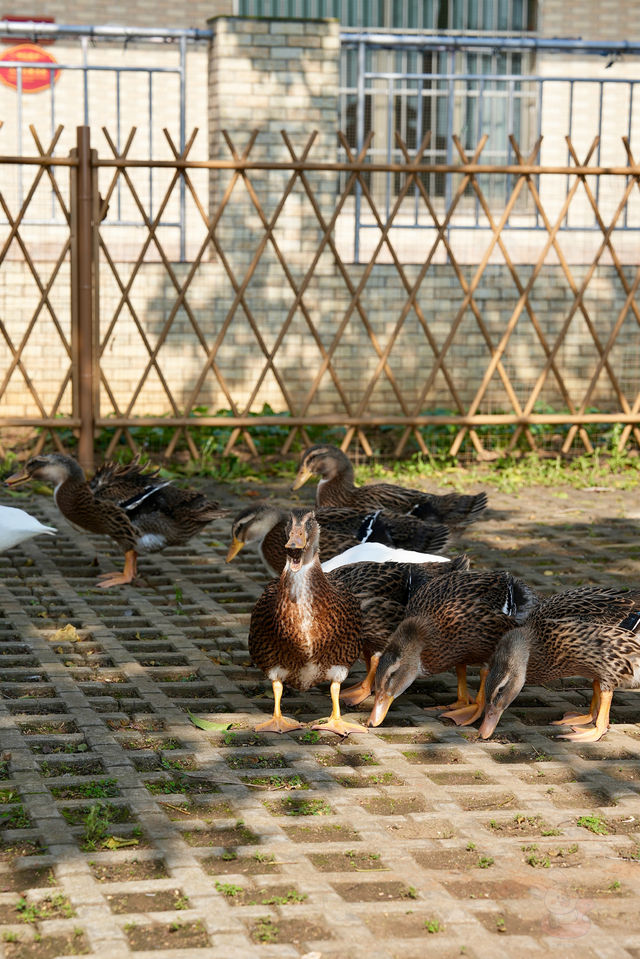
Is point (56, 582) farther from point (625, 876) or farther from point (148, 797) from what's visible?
point (625, 876)

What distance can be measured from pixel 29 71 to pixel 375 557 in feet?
29.7

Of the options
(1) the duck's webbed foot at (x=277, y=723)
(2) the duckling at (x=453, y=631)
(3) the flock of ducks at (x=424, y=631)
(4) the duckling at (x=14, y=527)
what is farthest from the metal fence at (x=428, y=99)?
(1) the duck's webbed foot at (x=277, y=723)

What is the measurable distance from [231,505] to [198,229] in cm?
513

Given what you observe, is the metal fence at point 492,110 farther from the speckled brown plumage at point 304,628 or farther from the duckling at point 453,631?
the speckled brown plumage at point 304,628

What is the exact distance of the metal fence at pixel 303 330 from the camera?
28.6ft

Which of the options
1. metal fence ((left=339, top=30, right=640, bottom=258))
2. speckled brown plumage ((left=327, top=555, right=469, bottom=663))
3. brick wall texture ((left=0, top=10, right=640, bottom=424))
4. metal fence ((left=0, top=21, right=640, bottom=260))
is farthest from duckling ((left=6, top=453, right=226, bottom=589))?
metal fence ((left=339, top=30, right=640, bottom=258))

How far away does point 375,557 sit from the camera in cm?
484

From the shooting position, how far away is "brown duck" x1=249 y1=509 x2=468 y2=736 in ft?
13.1

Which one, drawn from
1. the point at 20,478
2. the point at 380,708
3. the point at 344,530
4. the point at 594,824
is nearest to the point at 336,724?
the point at 380,708

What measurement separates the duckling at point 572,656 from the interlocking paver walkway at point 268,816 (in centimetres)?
12

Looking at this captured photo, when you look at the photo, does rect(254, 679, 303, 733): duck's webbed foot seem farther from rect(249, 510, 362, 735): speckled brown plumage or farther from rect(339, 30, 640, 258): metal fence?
rect(339, 30, 640, 258): metal fence

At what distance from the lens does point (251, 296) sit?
33.6ft

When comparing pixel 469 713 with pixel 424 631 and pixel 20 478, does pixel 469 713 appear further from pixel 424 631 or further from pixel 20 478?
pixel 20 478

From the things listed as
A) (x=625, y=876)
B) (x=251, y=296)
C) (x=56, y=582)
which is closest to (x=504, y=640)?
(x=625, y=876)
